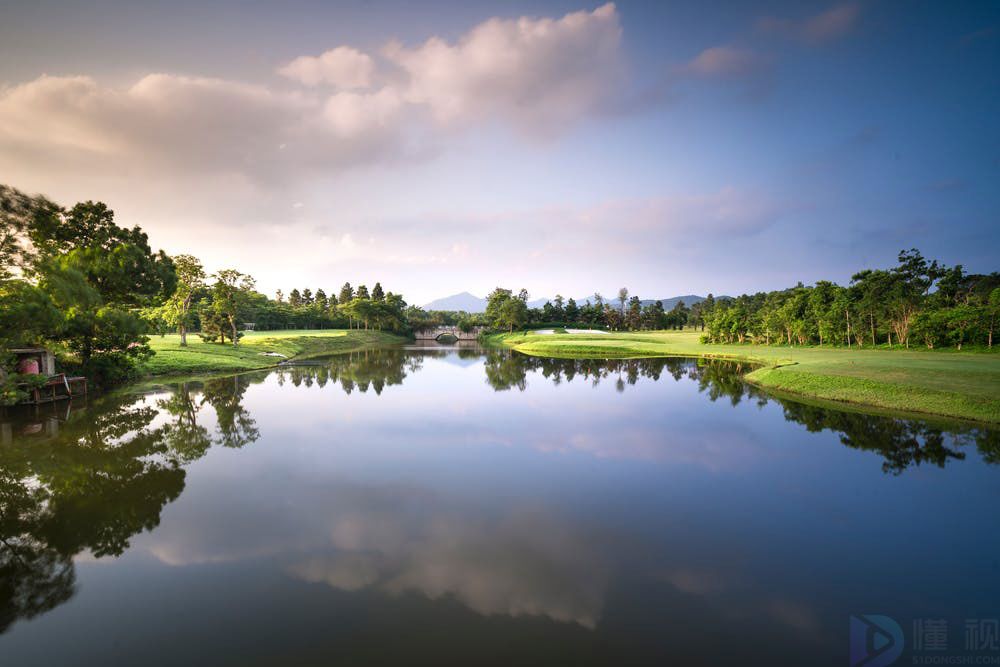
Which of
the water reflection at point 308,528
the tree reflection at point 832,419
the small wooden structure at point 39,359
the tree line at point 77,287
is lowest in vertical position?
the tree reflection at point 832,419

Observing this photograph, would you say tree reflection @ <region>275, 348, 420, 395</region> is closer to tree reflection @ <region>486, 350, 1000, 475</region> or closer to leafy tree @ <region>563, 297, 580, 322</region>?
tree reflection @ <region>486, 350, 1000, 475</region>

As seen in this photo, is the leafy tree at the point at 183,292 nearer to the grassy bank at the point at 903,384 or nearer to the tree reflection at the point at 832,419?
the tree reflection at the point at 832,419

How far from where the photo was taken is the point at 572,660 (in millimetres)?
4742

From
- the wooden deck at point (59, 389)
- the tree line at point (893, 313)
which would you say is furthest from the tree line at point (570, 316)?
the wooden deck at point (59, 389)

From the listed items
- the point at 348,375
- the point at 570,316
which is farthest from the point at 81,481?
the point at 570,316

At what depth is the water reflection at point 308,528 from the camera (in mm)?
6074

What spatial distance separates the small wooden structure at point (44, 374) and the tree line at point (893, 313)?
231 ft

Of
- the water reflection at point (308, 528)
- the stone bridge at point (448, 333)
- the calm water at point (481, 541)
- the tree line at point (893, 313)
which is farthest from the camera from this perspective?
the stone bridge at point (448, 333)

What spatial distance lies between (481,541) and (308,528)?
3719 millimetres

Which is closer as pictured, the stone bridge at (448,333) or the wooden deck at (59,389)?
the wooden deck at (59,389)

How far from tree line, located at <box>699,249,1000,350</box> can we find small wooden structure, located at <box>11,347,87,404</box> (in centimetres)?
7035

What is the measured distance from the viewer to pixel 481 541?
7398 mm
